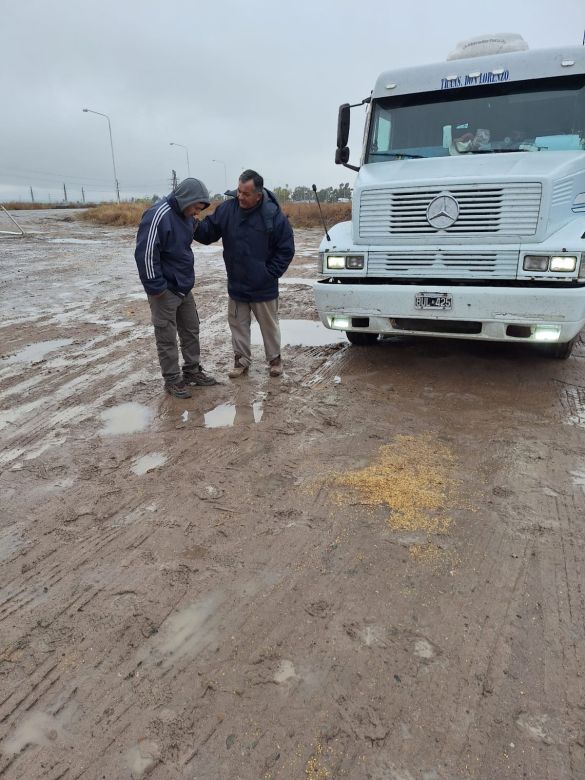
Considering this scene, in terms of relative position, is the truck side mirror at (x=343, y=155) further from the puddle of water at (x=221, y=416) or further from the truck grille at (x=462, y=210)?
the puddle of water at (x=221, y=416)

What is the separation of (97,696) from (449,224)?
4.22 metres

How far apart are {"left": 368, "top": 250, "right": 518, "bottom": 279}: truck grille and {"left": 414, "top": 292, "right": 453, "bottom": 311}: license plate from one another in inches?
8.8

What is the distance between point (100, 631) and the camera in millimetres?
2246

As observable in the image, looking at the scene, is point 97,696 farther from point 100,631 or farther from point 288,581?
point 288,581

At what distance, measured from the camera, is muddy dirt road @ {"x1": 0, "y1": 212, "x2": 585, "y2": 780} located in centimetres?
181

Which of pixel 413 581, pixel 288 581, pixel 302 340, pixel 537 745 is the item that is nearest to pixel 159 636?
pixel 288 581

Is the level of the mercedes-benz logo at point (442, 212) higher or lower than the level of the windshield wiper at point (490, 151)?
lower

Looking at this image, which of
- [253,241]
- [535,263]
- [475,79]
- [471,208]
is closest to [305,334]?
[253,241]

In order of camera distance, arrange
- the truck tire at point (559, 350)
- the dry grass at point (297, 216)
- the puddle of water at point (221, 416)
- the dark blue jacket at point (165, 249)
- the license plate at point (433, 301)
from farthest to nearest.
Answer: the dry grass at point (297, 216)
the truck tire at point (559, 350)
the license plate at point (433, 301)
the dark blue jacket at point (165, 249)
the puddle of water at point (221, 416)

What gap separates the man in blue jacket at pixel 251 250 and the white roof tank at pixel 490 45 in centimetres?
302

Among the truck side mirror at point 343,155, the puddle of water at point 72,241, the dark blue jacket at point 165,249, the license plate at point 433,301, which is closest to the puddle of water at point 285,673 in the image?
the dark blue jacket at point 165,249

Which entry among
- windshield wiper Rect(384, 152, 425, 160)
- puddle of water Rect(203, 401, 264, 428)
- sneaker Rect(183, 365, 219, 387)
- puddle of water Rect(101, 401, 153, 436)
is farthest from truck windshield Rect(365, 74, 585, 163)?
puddle of water Rect(101, 401, 153, 436)

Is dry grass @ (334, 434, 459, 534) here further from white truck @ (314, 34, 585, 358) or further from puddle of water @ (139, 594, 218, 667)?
white truck @ (314, 34, 585, 358)

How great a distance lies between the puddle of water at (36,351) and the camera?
5836 mm
